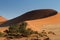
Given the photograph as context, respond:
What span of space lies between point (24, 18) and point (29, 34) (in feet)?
56.3

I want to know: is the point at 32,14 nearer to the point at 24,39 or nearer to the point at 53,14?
the point at 53,14

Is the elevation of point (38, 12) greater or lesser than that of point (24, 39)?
greater

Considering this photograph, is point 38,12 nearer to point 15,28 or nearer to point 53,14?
point 53,14

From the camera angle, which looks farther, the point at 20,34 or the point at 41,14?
the point at 41,14

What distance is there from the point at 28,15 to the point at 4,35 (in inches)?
696

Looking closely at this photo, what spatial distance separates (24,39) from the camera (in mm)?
16469

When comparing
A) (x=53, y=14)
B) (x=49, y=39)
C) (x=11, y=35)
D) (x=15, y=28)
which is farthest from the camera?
(x=53, y=14)

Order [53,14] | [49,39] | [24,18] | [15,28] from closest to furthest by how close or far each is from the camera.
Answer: [49,39], [15,28], [53,14], [24,18]

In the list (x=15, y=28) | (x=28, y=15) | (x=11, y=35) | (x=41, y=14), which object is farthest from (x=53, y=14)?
(x=11, y=35)

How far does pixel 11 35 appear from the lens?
17.6 metres

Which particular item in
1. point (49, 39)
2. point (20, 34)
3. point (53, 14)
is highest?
point (53, 14)

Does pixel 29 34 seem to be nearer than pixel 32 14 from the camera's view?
Yes

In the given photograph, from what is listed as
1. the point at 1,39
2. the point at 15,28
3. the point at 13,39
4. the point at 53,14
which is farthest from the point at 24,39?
the point at 53,14

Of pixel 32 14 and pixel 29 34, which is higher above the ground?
pixel 32 14
